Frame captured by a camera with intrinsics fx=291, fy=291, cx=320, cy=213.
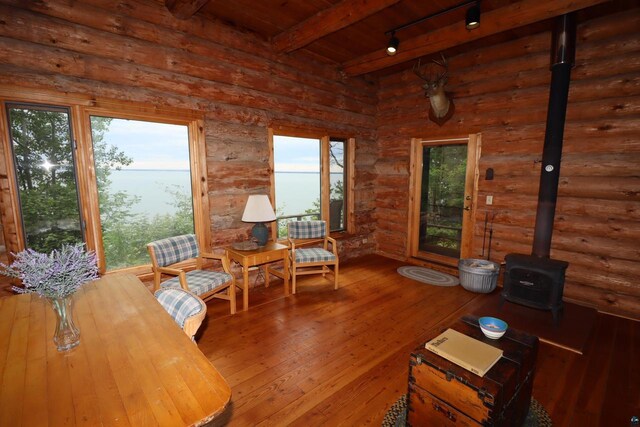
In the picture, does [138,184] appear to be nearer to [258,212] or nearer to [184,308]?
[258,212]

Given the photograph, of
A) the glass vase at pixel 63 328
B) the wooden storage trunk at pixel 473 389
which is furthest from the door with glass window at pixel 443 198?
the glass vase at pixel 63 328

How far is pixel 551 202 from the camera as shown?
3.12 meters

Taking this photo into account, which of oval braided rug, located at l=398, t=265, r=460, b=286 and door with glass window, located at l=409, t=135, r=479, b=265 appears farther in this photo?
door with glass window, located at l=409, t=135, r=479, b=265

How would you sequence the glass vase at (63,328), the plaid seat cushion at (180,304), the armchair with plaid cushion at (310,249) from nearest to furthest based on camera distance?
the glass vase at (63,328)
the plaid seat cushion at (180,304)
the armchair with plaid cushion at (310,249)

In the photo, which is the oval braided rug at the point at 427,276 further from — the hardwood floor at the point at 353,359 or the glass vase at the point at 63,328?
the glass vase at the point at 63,328

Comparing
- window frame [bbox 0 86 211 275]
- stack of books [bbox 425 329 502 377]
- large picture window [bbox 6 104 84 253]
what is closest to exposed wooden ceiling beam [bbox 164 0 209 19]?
window frame [bbox 0 86 211 275]

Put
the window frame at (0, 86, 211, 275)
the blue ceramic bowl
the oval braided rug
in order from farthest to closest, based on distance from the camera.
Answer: the oval braided rug < the window frame at (0, 86, 211, 275) < the blue ceramic bowl

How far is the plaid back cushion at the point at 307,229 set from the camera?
4254mm

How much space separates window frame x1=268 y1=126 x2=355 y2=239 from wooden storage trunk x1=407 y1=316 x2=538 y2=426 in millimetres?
2819

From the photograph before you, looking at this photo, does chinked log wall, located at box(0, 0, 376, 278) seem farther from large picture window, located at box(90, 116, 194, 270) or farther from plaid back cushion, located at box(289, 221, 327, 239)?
plaid back cushion, located at box(289, 221, 327, 239)

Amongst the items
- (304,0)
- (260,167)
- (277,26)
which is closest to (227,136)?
(260,167)

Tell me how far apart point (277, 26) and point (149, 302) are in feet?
11.1

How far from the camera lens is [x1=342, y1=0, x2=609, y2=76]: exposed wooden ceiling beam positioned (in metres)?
2.79

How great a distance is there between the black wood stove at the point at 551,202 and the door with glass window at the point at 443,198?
44.9 inches
